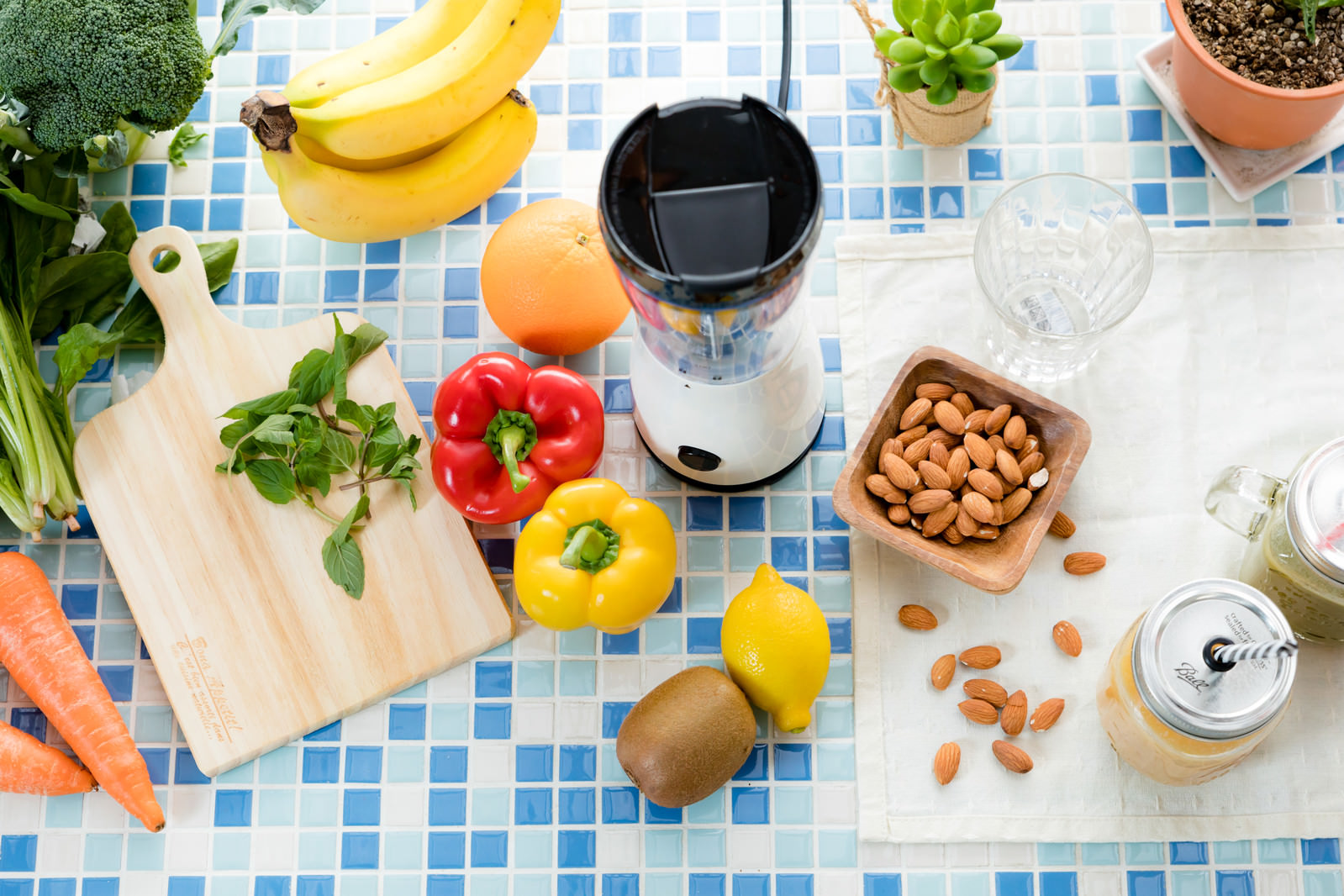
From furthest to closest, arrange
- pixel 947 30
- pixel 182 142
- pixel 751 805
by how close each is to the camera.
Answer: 1. pixel 182 142
2. pixel 751 805
3. pixel 947 30

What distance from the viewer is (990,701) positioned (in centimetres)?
99

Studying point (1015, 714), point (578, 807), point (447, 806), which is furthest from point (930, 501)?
point (447, 806)

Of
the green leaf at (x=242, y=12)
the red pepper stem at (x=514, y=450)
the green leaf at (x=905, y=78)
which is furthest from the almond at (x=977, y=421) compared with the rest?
the green leaf at (x=242, y=12)

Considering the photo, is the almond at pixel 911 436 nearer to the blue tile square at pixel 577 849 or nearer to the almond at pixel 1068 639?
the almond at pixel 1068 639

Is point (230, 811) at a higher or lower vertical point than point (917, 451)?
lower

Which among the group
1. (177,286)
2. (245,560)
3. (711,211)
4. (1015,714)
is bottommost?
(1015,714)

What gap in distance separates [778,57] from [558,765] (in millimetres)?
804

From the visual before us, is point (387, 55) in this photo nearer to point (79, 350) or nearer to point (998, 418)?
point (79, 350)

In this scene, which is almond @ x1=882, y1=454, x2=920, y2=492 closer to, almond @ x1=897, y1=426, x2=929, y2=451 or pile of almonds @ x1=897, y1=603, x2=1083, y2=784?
almond @ x1=897, y1=426, x2=929, y2=451

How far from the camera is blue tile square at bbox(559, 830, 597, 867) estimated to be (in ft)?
3.28

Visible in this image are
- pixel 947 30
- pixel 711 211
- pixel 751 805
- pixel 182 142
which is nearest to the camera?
pixel 711 211

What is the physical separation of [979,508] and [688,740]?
348 millimetres

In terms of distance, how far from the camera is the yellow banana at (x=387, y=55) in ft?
2.97

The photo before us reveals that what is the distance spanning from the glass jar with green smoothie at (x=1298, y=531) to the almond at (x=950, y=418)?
0.78ft
